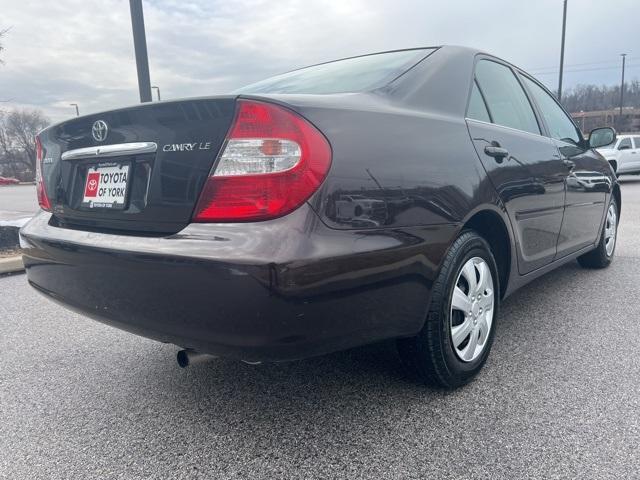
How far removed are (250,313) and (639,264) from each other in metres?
4.22

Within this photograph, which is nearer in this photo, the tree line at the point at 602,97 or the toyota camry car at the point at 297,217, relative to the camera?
the toyota camry car at the point at 297,217

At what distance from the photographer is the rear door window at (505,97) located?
255 cm

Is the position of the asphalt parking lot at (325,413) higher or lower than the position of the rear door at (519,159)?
lower

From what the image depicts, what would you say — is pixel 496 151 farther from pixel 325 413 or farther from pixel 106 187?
pixel 106 187

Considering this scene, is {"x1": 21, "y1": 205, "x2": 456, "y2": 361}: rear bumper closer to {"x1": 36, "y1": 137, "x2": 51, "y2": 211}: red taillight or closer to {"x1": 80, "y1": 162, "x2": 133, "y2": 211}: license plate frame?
{"x1": 80, "y1": 162, "x2": 133, "y2": 211}: license plate frame

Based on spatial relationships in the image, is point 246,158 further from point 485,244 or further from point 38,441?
point 38,441

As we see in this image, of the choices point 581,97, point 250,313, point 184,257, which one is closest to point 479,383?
point 250,313

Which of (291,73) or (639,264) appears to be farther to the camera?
(639,264)

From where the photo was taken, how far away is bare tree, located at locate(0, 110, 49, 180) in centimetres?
3959

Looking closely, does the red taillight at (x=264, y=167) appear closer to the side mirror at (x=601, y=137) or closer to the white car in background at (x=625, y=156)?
the side mirror at (x=601, y=137)

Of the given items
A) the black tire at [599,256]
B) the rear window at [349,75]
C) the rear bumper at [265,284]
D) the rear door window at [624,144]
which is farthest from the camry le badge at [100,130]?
the rear door window at [624,144]

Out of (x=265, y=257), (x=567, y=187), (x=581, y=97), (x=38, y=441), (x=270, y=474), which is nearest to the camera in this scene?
(x=265, y=257)

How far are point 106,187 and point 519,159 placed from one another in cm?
195

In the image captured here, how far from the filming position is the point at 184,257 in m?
1.48
